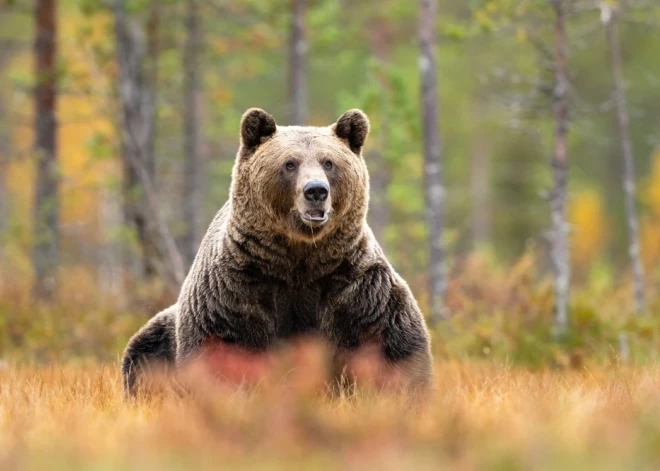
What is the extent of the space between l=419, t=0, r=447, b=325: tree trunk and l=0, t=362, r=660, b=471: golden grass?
243 inches

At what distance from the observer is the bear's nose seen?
4723mm

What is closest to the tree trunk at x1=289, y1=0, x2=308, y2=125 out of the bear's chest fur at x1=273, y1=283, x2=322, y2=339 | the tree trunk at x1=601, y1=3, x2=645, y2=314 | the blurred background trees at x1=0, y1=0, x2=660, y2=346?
the blurred background trees at x1=0, y1=0, x2=660, y2=346

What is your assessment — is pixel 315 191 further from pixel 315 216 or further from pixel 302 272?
pixel 302 272

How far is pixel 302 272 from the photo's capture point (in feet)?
16.5

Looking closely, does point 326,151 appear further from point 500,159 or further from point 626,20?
point 500,159

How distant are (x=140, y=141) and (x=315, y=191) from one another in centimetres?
751

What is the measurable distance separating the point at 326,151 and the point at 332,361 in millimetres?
1165

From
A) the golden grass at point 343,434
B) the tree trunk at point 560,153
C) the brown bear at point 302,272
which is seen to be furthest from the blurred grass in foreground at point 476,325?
the golden grass at point 343,434

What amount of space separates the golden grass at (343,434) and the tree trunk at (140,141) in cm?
678

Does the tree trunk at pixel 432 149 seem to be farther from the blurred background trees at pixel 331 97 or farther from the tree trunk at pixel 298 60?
the tree trunk at pixel 298 60

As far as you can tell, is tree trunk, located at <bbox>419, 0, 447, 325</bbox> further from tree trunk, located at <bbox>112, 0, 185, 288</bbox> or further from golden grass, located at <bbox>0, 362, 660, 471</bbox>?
golden grass, located at <bbox>0, 362, 660, 471</bbox>

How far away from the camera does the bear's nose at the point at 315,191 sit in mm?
4723

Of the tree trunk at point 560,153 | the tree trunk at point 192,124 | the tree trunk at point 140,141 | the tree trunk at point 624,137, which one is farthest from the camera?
the tree trunk at point 192,124

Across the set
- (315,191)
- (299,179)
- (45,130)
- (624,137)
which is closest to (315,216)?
(315,191)
